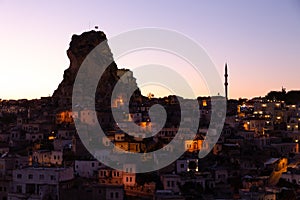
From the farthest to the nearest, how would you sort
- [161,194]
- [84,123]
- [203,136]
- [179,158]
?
[84,123] → [203,136] → [179,158] → [161,194]

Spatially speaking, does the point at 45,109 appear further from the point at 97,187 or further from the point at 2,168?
the point at 97,187

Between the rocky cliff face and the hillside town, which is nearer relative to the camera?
the hillside town

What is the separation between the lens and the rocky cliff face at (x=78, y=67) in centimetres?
2902

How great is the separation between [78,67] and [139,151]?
1157 centimetres

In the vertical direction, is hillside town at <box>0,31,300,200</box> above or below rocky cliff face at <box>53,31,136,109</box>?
below

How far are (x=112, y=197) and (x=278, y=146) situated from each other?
885cm

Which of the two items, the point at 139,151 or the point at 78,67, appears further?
the point at 78,67

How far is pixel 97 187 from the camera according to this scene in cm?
1580

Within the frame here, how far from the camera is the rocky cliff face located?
29016 millimetres

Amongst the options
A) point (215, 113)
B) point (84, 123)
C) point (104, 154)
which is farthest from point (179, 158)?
point (215, 113)

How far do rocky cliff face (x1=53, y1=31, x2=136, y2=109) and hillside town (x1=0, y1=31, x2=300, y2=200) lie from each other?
0.18 ft

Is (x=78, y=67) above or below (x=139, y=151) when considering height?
above

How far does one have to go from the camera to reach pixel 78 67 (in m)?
30.1

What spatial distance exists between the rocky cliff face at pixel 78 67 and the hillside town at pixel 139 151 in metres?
0.05
